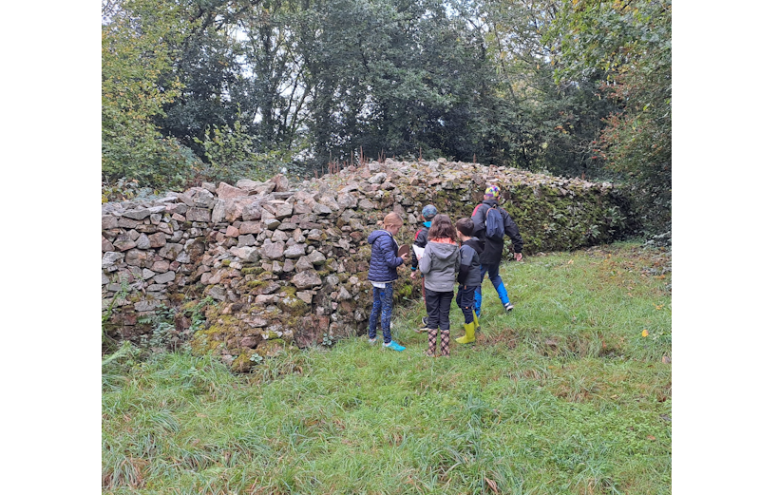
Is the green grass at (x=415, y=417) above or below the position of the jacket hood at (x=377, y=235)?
below

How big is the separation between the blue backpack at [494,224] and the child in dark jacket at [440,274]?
Result: 3.15 feet

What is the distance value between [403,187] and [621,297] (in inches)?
137

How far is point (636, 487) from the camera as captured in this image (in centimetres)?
244

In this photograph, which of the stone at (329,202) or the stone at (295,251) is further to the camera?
the stone at (329,202)

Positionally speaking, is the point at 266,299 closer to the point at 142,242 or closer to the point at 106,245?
the point at 142,242

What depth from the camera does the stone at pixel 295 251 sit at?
473 centimetres

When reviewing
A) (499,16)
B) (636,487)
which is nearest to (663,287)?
(636,487)

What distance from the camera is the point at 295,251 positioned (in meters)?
4.75

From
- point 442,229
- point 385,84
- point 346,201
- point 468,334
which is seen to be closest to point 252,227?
point 346,201

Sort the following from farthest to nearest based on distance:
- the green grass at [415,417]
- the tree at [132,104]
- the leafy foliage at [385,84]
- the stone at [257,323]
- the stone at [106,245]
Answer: the leafy foliage at [385,84] < the tree at [132,104] < the stone at [106,245] < the stone at [257,323] < the green grass at [415,417]

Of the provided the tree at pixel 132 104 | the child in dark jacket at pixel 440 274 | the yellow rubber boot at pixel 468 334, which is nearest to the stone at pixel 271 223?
the child in dark jacket at pixel 440 274

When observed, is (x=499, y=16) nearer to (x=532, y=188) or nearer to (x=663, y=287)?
(x=532, y=188)

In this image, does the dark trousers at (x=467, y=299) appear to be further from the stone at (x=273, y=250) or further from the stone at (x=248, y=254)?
the stone at (x=248, y=254)

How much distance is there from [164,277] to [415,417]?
3341 mm
